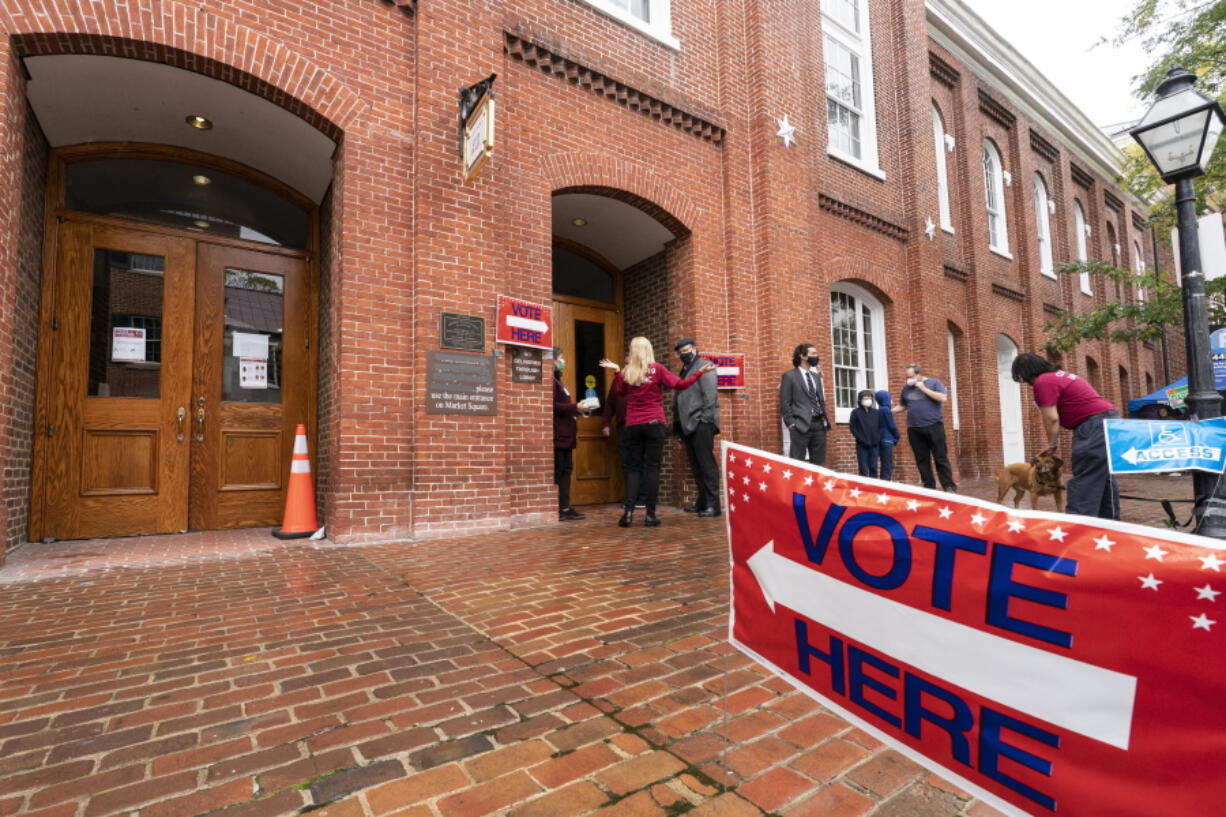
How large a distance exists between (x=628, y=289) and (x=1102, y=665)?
8644mm

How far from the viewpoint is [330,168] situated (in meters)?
6.30

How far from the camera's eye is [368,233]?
5.45 meters

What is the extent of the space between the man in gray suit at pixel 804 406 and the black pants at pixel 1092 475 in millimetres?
3161

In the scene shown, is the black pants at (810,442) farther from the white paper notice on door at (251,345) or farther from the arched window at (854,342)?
the white paper notice on door at (251,345)

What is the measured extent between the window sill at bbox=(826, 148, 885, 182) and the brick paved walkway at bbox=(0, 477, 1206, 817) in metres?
8.80

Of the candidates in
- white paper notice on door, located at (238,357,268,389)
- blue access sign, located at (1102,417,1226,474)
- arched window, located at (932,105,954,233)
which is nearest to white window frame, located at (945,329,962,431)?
arched window, located at (932,105,954,233)

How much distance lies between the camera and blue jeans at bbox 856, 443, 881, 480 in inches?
360

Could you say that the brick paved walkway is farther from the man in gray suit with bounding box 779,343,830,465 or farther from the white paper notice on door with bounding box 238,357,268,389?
the man in gray suit with bounding box 779,343,830,465

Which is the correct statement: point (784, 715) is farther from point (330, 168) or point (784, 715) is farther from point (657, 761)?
point (330, 168)

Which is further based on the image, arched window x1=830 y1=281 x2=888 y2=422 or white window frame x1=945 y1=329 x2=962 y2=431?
white window frame x1=945 y1=329 x2=962 y2=431

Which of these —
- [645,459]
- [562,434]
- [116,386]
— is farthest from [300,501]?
[645,459]

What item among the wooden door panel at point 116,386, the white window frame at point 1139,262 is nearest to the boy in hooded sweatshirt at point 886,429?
the wooden door panel at point 116,386

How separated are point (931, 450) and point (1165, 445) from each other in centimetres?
403

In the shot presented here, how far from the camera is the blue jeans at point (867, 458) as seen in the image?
914 cm
